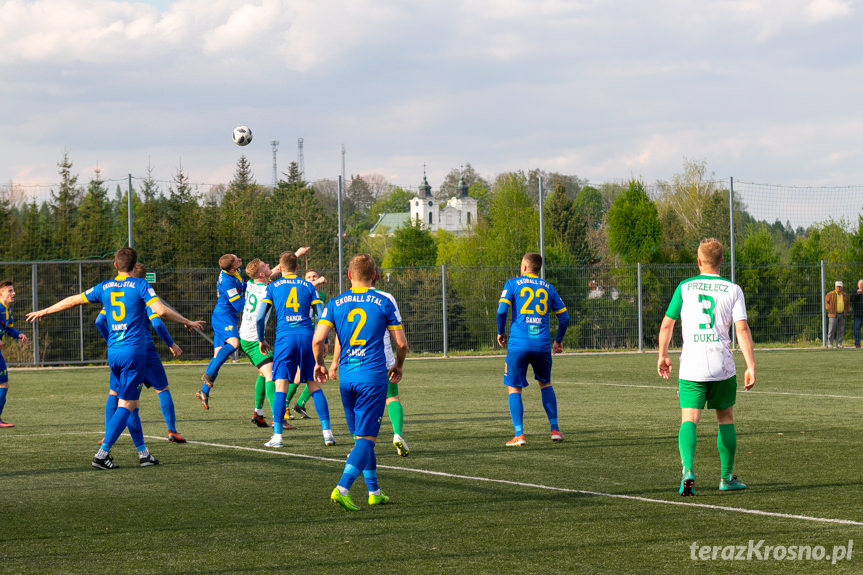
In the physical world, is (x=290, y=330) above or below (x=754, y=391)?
above

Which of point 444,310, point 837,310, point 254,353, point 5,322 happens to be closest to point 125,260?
point 254,353

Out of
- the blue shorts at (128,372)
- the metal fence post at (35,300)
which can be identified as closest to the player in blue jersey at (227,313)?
the blue shorts at (128,372)

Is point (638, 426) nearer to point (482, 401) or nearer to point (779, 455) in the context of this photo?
point (779, 455)

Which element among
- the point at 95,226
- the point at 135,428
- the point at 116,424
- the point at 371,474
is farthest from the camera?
the point at 95,226

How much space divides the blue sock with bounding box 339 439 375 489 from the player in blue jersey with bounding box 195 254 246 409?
6.12 m

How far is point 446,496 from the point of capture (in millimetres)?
7449

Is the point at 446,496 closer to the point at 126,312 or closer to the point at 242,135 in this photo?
the point at 126,312

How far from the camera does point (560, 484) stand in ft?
→ 25.8

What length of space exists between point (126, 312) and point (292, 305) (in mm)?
2119

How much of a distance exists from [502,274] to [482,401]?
14.0 m

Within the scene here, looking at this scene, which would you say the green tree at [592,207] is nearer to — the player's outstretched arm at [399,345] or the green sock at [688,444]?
the green sock at [688,444]

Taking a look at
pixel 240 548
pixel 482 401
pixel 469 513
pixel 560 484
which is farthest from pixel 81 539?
pixel 482 401

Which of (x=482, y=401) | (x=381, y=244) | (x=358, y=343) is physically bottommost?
(x=482, y=401)
